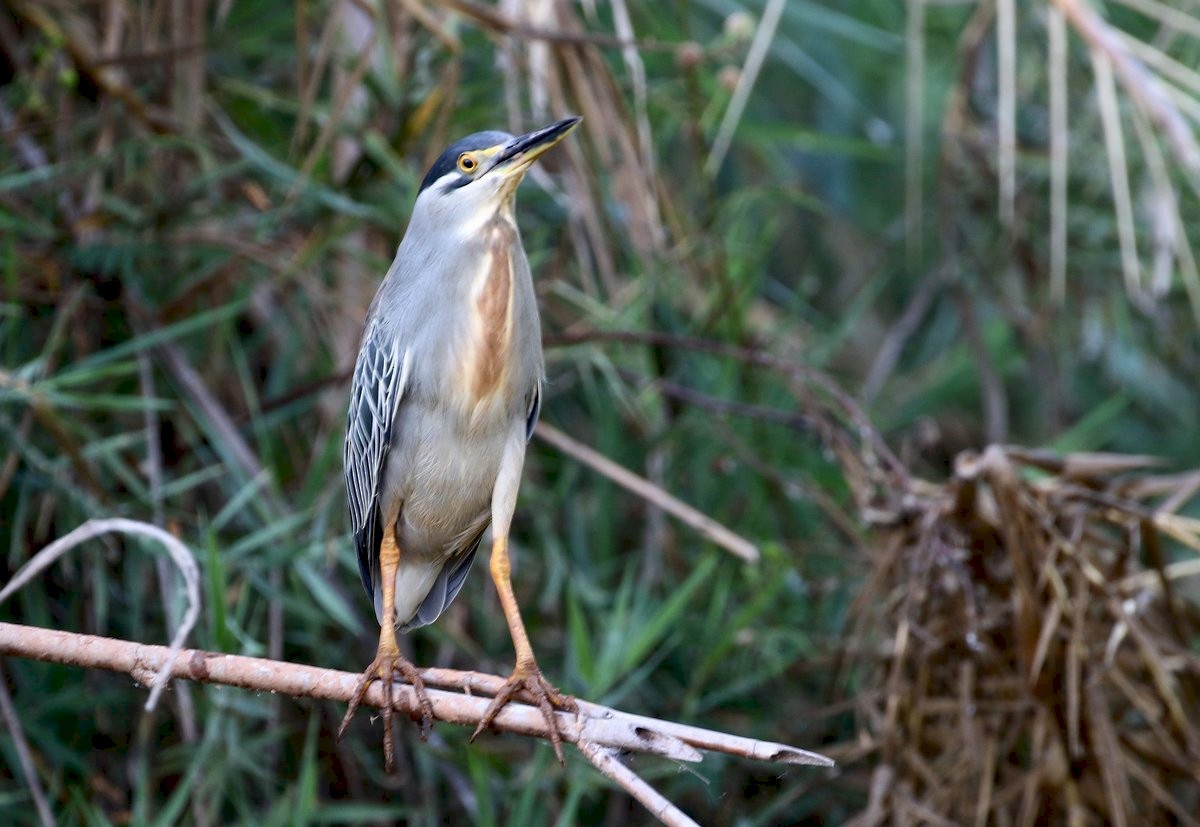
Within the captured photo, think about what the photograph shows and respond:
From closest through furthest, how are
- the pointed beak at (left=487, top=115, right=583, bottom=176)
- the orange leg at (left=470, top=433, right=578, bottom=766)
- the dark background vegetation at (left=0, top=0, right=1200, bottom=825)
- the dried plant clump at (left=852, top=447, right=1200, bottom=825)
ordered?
the orange leg at (left=470, top=433, right=578, bottom=766) → the pointed beak at (left=487, top=115, right=583, bottom=176) → the dried plant clump at (left=852, top=447, right=1200, bottom=825) → the dark background vegetation at (left=0, top=0, right=1200, bottom=825)

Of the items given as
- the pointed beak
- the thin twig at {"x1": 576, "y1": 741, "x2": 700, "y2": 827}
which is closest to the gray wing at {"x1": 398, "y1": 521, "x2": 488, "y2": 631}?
the pointed beak

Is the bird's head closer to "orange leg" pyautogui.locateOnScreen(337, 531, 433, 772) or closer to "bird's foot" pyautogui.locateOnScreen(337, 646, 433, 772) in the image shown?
"orange leg" pyautogui.locateOnScreen(337, 531, 433, 772)

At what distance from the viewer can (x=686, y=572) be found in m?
3.63

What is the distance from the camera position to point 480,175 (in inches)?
95.1

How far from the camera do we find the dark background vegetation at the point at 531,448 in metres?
2.96

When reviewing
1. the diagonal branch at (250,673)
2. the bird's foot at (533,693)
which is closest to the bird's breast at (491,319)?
the bird's foot at (533,693)

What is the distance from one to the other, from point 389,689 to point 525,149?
3.03 ft

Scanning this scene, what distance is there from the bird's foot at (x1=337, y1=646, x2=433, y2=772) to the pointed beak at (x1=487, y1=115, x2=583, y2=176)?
2.75ft

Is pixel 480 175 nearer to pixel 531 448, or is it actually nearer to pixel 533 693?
pixel 533 693

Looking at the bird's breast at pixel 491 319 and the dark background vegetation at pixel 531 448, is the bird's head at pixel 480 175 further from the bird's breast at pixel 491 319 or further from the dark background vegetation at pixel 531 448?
the dark background vegetation at pixel 531 448

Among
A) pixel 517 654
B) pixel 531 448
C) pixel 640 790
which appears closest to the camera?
pixel 640 790

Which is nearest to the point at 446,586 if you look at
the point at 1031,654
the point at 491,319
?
the point at 491,319

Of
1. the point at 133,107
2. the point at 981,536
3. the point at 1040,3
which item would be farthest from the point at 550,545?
the point at 1040,3

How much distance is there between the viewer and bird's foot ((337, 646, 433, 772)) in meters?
2.06
